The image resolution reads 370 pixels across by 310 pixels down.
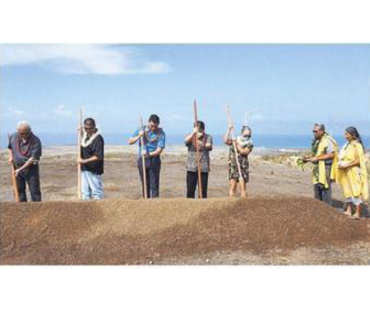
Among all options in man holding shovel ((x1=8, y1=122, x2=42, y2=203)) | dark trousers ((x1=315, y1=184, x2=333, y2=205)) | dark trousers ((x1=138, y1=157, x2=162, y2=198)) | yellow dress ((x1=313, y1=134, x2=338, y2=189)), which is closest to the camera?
man holding shovel ((x1=8, y1=122, x2=42, y2=203))

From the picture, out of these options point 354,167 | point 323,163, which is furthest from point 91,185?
point 354,167

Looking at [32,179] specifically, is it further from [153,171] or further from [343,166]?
[343,166]

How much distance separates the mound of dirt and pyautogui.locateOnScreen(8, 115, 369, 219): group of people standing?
0.62 meters

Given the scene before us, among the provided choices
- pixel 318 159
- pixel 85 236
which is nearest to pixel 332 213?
pixel 318 159

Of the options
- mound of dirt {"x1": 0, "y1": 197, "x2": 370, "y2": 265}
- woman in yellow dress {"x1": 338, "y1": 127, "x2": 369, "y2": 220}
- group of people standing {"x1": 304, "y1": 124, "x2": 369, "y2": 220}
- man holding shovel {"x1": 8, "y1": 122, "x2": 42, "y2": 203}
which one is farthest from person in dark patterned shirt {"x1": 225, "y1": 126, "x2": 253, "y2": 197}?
man holding shovel {"x1": 8, "y1": 122, "x2": 42, "y2": 203}

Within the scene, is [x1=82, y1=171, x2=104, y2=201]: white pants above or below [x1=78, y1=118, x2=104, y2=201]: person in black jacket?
below

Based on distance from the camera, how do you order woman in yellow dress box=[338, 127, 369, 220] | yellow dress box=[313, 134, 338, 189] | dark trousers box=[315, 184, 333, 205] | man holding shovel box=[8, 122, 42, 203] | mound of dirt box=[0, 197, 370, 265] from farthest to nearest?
1. dark trousers box=[315, 184, 333, 205]
2. yellow dress box=[313, 134, 338, 189]
3. man holding shovel box=[8, 122, 42, 203]
4. woman in yellow dress box=[338, 127, 369, 220]
5. mound of dirt box=[0, 197, 370, 265]

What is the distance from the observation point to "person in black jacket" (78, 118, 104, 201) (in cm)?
687

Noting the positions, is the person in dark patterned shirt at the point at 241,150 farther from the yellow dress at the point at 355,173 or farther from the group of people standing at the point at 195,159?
the yellow dress at the point at 355,173

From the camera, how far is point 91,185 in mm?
7020

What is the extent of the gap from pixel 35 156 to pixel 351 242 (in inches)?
204

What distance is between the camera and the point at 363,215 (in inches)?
311

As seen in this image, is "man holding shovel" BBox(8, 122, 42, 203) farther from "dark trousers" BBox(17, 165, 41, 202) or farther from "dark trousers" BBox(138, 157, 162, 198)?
"dark trousers" BBox(138, 157, 162, 198)

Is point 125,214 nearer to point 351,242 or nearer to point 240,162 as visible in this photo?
point 240,162
